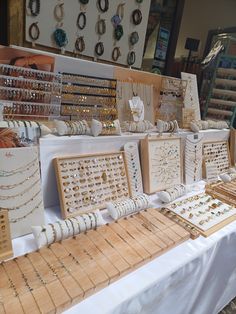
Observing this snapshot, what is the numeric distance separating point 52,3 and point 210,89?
1.43 meters

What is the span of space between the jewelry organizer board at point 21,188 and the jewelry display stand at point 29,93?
0.73ft

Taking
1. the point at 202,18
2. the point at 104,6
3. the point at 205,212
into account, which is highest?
the point at 202,18

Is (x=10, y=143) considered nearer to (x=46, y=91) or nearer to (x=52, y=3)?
(x=46, y=91)

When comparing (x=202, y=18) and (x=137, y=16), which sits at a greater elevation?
(x=202, y=18)

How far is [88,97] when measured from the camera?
3.56 ft

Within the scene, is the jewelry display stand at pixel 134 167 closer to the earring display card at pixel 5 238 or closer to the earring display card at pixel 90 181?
the earring display card at pixel 90 181

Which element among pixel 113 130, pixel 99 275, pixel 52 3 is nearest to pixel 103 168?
pixel 113 130

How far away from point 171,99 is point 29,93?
0.80 meters

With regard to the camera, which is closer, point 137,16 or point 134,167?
point 134,167

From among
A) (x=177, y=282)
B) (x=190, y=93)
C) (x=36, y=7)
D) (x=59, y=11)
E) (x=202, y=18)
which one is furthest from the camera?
(x=202, y=18)

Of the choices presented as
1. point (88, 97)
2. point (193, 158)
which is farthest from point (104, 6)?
point (193, 158)

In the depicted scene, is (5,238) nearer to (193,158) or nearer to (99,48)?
(193,158)

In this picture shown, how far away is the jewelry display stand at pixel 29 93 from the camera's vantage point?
858 mm

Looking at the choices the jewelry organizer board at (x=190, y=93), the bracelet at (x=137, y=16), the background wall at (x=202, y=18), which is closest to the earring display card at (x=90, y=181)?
the jewelry organizer board at (x=190, y=93)
